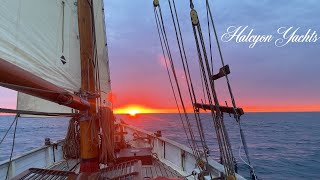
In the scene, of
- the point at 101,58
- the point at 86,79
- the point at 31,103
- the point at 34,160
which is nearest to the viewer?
the point at 86,79

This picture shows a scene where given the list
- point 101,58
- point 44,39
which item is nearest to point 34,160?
point 101,58

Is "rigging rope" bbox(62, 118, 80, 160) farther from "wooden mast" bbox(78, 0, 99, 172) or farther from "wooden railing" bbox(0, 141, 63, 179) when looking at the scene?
"wooden mast" bbox(78, 0, 99, 172)

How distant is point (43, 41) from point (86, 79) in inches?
56.7

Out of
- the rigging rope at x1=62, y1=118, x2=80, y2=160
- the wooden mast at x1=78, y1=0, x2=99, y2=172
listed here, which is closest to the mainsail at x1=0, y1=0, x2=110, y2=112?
the wooden mast at x1=78, y1=0, x2=99, y2=172

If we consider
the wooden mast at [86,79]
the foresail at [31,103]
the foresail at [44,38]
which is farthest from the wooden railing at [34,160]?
the foresail at [44,38]

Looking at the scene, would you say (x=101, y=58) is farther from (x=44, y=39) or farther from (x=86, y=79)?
(x=44, y=39)

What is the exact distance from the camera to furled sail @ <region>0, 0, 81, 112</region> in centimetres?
259

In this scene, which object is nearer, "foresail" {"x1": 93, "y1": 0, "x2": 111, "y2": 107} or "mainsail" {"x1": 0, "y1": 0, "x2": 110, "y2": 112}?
"mainsail" {"x1": 0, "y1": 0, "x2": 110, "y2": 112}

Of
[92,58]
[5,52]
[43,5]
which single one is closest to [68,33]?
[92,58]

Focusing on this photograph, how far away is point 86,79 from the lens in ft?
15.4

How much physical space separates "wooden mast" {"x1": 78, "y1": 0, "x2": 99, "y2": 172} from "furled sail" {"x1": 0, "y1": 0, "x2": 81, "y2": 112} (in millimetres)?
140

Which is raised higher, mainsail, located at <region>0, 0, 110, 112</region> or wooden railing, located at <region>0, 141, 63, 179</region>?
mainsail, located at <region>0, 0, 110, 112</region>

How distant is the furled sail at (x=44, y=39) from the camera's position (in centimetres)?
259

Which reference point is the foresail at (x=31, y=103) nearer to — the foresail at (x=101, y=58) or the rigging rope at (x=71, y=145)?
the foresail at (x=101, y=58)
